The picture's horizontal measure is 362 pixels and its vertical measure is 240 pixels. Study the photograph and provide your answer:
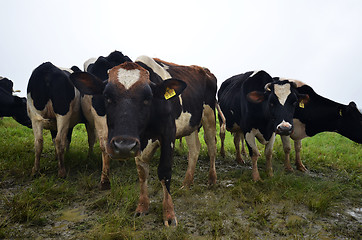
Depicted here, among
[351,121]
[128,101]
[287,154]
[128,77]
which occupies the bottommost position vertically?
[287,154]

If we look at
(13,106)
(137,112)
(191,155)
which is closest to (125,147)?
(137,112)

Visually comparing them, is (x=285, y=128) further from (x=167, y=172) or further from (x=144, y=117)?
(x=144, y=117)

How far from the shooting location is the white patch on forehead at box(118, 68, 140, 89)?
9.25 feet

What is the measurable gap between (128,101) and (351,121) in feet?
19.4

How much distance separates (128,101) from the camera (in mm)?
2742

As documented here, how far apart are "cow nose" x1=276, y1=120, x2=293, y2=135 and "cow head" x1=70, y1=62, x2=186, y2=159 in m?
2.42

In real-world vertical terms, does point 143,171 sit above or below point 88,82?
below

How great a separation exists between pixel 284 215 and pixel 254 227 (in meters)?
0.61

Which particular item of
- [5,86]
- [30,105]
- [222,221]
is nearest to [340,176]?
[222,221]

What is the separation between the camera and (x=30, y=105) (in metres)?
4.94

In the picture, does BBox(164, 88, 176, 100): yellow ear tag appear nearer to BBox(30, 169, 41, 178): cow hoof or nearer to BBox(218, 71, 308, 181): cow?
BBox(218, 71, 308, 181): cow

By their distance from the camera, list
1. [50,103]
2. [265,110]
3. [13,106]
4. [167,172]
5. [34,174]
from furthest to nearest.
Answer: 1. [13,106]
2. [265,110]
3. [50,103]
4. [34,174]
5. [167,172]

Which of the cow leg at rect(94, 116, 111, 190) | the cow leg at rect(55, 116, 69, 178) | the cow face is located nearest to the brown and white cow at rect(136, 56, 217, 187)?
the cow leg at rect(94, 116, 111, 190)

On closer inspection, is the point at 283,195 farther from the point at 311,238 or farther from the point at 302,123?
the point at 302,123
